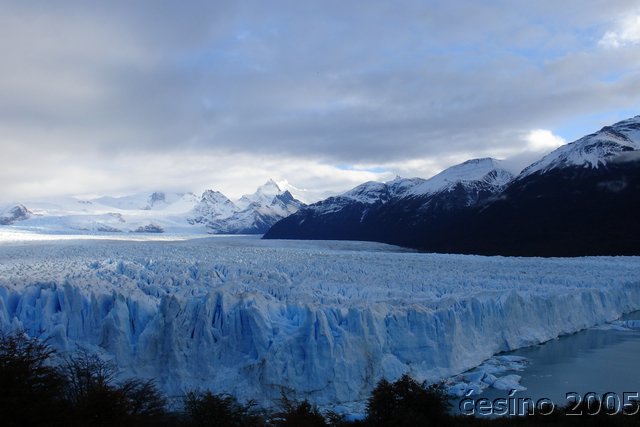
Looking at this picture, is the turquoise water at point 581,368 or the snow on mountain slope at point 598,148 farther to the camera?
the snow on mountain slope at point 598,148

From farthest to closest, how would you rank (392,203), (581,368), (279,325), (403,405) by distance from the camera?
(392,203) < (581,368) < (279,325) < (403,405)

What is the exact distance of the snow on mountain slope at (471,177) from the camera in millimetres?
82688

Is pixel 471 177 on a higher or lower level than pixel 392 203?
higher

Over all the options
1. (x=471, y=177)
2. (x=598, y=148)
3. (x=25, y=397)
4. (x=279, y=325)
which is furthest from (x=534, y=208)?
(x=25, y=397)

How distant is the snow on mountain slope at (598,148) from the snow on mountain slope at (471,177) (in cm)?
1399

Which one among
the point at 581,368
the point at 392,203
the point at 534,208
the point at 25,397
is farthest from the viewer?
the point at 392,203

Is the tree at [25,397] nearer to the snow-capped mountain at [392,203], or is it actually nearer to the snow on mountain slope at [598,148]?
the snow on mountain slope at [598,148]

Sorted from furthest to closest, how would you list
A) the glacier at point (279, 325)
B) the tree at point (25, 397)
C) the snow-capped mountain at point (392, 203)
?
the snow-capped mountain at point (392, 203)
the glacier at point (279, 325)
the tree at point (25, 397)

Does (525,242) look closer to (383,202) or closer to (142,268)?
(142,268)

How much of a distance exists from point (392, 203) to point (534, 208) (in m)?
35.0

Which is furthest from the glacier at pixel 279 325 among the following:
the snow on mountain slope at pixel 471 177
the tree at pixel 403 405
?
the snow on mountain slope at pixel 471 177

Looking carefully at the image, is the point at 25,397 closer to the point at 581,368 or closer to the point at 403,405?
the point at 403,405

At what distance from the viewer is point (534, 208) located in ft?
188

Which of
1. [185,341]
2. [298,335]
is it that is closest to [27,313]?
[185,341]
